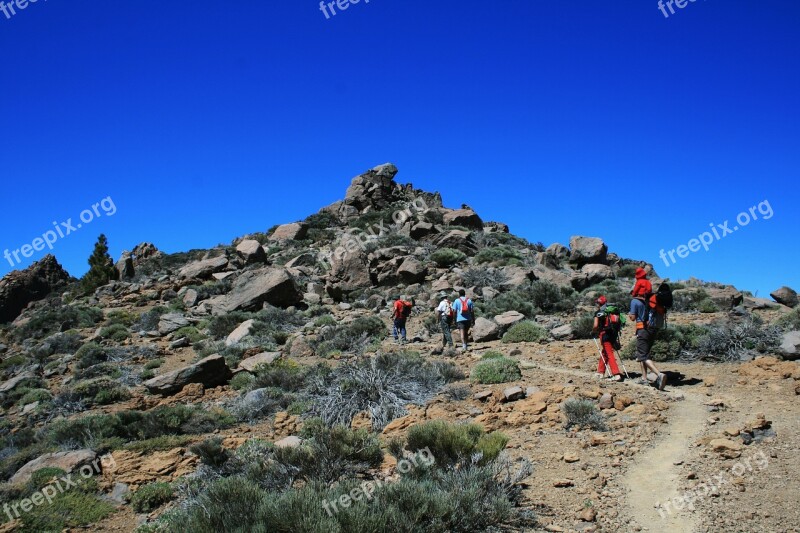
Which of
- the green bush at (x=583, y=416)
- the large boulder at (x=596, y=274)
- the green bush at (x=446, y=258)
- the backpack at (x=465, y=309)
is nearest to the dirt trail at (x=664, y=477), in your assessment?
the green bush at (x=583, y=416)

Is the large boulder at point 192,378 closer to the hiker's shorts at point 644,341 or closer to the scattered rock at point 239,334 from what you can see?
the scattered rock at point 239,334

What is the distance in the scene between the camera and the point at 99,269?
36344mm

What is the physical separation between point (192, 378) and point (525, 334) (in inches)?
348

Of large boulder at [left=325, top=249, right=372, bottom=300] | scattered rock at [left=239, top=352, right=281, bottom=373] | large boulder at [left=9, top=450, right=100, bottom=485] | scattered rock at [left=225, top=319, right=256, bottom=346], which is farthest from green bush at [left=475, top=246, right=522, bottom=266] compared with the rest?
large boulder at [left=9, top=450, right=100, bottom=485]

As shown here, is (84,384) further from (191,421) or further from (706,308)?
(706,308)

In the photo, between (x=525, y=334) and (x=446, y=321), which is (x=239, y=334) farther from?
(x=525, y=334)

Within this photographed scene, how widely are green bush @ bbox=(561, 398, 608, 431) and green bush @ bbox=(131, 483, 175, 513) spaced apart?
5264 millimetres

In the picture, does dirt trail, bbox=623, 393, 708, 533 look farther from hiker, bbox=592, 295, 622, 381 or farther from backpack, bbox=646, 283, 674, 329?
hiker, bbox=592, 295, 622, 381

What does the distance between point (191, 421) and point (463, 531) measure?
6.78 meters

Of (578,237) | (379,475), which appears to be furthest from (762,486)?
(578,237)

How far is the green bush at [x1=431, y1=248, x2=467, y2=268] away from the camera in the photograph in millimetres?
25953

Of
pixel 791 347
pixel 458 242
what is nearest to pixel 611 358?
pixel 791 347

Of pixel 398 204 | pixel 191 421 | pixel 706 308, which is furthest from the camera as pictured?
pixel 398 204

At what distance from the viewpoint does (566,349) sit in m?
12.7
